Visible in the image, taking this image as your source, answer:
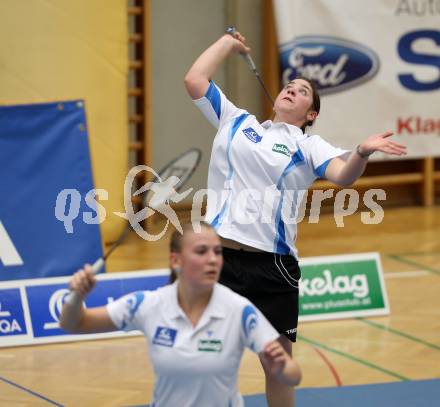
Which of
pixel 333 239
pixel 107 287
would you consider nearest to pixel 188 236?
pixel 107 287

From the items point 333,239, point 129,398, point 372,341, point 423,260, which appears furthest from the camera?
point 333,239

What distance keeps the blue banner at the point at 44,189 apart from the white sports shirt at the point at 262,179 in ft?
11.6

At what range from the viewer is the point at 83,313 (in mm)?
3807

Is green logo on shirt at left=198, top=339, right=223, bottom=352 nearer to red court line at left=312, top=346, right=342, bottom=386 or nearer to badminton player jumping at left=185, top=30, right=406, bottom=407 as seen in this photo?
badminton player jumping at left=185, top=30, right=406, bottom=407

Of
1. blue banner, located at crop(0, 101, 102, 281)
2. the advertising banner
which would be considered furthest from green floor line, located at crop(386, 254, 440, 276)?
blue banner, located at crop(0, 101, 102, 281)

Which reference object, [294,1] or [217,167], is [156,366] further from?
[294,1]

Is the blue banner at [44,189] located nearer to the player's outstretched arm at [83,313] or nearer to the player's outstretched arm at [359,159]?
the player's outstretched arm at [359,159]

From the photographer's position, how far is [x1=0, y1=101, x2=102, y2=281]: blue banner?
26.9 feet

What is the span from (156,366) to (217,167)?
54.9 inches

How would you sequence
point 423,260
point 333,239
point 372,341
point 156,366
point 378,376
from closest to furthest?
point 156,366, point 378,376, point 372,341, point 423,260, point 333,239

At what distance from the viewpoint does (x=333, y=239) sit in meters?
10.2

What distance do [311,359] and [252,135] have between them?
2.27 metres
